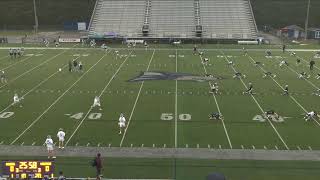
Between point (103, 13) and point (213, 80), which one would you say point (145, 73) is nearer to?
point (213, 80)

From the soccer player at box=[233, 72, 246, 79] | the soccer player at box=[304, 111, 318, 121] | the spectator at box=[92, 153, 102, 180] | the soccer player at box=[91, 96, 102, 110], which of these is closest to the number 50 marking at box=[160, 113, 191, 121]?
the soccer player at box=[91, 96, 102, 110]

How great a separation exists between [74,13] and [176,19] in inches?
912

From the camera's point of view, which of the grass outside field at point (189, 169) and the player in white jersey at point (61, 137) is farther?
the player in white jersey at point (61, 137)

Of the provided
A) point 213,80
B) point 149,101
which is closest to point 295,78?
point 213,80

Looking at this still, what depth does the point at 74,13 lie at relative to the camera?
8419cm

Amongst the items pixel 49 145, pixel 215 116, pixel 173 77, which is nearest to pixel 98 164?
pixel 49 145

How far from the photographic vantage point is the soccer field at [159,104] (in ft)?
68.2

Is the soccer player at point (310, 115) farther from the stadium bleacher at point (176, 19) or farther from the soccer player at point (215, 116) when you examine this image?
the stadium bleacher at point (176, 19)

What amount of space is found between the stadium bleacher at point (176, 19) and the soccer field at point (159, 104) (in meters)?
21.3

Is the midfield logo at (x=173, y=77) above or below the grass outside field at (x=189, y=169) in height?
above

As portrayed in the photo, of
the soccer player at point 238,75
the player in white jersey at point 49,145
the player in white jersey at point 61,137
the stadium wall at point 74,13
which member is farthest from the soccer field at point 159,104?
the stadium wall at point 74,13

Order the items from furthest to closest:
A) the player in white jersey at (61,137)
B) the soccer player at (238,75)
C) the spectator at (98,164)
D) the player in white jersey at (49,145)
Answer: the soccer player at (238,75) < the player in white jersey at (61,137) < the player in white jersey at (49,145) < the spectator at (98,164)

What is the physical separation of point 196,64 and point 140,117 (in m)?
17.9

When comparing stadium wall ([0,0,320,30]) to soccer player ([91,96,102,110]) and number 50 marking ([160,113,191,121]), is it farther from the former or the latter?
number 50 marking ([160,113,191,121])
